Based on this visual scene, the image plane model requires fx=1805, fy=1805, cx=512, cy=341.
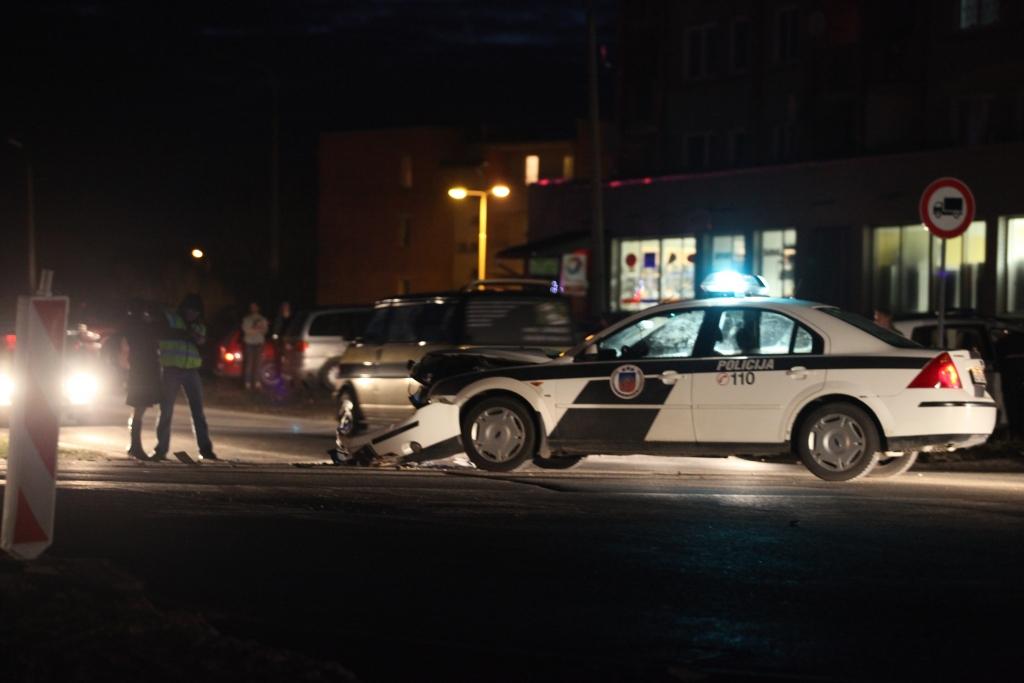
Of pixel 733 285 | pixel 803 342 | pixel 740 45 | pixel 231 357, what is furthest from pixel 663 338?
pixel 740 45

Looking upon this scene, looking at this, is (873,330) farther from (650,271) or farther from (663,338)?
(650,271)

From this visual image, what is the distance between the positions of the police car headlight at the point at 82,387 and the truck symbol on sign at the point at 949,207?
38.2 feet

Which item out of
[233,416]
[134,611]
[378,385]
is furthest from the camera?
[233,416]

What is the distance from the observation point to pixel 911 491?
12719 millimetres

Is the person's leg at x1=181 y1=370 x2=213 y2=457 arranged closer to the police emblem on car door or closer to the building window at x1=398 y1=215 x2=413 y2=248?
the police emblem on car door

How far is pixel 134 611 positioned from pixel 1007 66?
113 feet

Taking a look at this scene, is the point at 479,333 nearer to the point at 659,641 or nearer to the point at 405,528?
the point at 405,528

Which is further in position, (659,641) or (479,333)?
(479,333)

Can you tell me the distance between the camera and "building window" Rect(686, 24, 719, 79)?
47.6 metres

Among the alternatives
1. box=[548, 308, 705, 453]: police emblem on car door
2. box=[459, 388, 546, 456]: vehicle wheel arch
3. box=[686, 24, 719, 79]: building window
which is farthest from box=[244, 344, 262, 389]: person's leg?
box=[548, 308, 705, 453]: police emblem on car door

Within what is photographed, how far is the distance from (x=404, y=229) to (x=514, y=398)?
64.2 metres

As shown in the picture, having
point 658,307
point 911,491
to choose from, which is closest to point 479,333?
point 658,307

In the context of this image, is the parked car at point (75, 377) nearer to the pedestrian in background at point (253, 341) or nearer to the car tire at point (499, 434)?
the pedestrian in background at point (253, 341)

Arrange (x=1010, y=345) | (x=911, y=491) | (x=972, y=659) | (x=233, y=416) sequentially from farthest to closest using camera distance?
(x=233, y=416), (x=1010, y=345), (x=911, y=491), (x=972, y=659)
